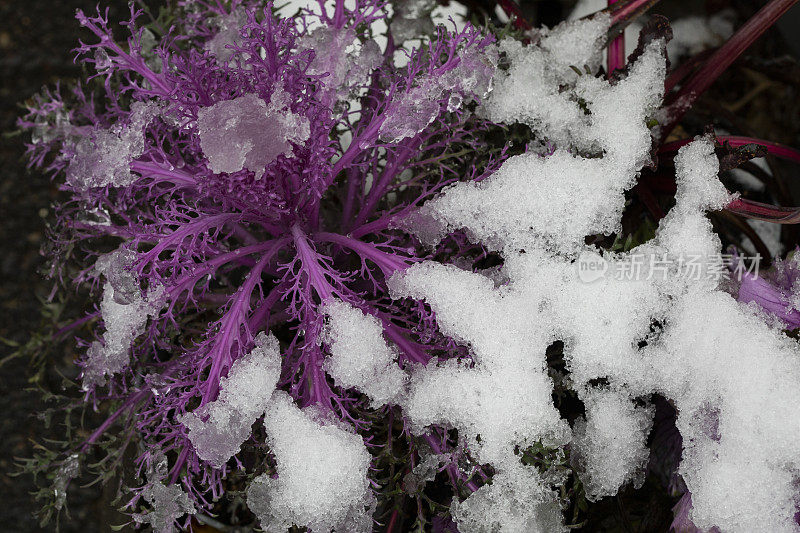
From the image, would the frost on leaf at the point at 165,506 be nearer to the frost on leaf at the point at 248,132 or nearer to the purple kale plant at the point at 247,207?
the purple kale plant at the point at 247,207

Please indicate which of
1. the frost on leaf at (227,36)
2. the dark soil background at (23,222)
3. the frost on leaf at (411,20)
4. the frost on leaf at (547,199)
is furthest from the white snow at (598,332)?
the dark soil background at (23,222)

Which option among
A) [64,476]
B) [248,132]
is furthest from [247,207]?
[64,476]

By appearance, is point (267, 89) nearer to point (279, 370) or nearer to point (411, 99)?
point (411, 99)

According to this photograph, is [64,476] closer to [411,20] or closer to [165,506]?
[165,506]

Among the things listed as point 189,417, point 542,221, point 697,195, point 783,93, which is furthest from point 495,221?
point 783,93

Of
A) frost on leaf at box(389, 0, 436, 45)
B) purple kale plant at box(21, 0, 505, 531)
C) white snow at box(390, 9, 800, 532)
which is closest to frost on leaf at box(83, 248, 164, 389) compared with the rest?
purple kale plant at box(21, 0, 505, 531)

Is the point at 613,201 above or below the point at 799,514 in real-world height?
above

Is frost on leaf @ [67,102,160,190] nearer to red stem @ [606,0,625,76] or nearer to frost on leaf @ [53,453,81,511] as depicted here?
frost on leaf @ [53,453,81,511]
